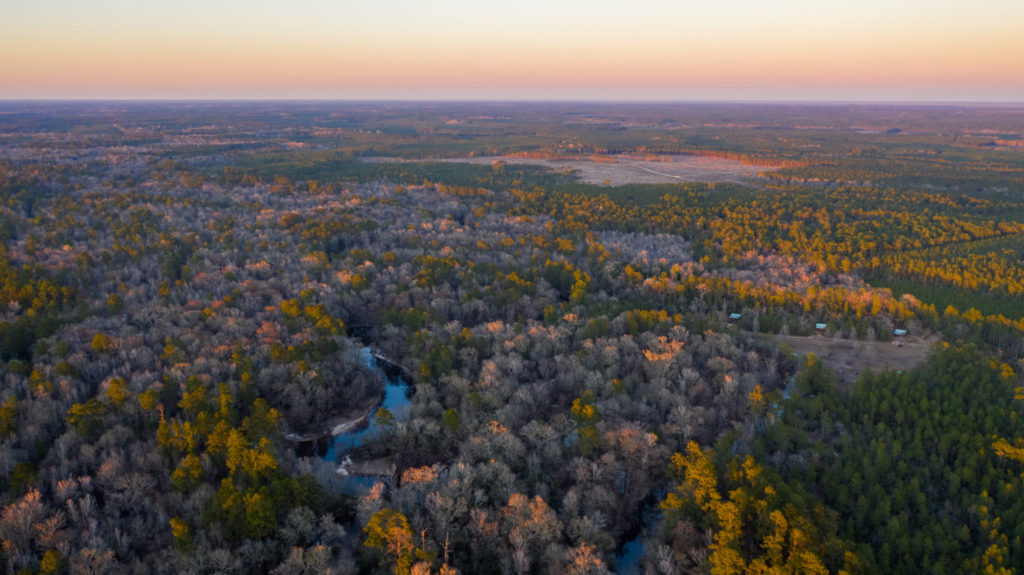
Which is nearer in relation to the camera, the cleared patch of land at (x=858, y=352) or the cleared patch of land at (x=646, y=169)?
the cleared patch of land at (x=858, y=352)

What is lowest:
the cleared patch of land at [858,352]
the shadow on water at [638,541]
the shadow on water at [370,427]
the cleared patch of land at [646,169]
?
the shadow on water at [638,541]

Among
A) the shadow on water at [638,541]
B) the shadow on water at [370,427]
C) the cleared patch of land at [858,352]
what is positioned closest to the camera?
the shadow on water at [638,541]

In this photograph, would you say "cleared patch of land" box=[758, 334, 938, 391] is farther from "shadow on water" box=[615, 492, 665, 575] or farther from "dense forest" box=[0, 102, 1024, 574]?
"shadow on water" box=[615, 492, 665, 575]

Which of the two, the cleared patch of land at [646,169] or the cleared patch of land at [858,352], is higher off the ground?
the cleared patch of land at [646,169]

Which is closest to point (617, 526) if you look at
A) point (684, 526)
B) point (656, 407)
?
point (684, 526)

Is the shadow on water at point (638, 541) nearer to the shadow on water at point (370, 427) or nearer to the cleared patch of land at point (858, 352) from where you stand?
the shadow on water at point (370, 427)

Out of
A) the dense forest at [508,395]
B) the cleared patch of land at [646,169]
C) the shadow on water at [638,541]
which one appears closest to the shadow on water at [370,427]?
the dense forest at [508,395]

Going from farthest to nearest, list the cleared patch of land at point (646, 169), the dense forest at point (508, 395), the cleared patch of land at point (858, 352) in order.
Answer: the cleared patch of land at point (646, 169), the cleared patch of land at point (858, 352), the dense forest at point (508, 395)
